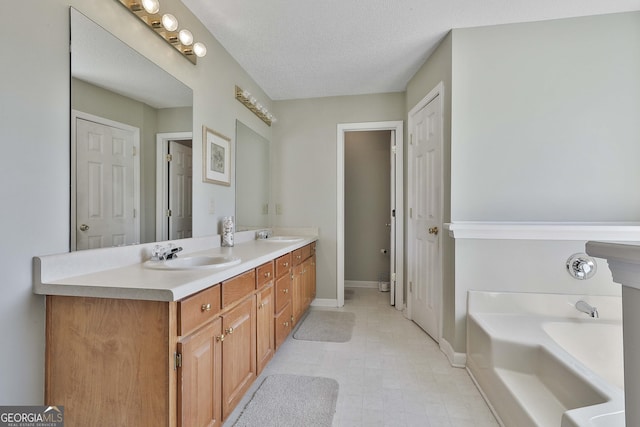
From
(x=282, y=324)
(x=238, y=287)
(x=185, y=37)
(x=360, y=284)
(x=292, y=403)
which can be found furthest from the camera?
(x=360, y=284)

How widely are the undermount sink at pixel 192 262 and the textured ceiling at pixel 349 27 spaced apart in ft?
5.38

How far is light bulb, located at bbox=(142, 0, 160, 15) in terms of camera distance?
4.76 feet

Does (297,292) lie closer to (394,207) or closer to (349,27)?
(394,207)

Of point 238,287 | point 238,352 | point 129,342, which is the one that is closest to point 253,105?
point 238,287

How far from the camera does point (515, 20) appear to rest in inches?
79.3

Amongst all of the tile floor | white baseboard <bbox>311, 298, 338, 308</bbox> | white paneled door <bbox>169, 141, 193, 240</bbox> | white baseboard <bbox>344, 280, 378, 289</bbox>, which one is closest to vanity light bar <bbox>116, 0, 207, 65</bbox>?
white paneled door <bbox>169, 141, 193, 240</bbox>

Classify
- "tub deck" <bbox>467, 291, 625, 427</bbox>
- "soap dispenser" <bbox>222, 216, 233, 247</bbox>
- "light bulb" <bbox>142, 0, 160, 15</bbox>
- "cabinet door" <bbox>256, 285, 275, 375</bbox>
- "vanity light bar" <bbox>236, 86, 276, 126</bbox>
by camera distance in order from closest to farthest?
"tub deck" <bbox>467, 291, 625, 427</bbox>
"light bulb" <bbox>142, 0, 160, 15</bbox>
"cabinet door" <bbox>256, 285, 275, 375</bbox>
"soap dispenser" <bbox>222, 216, 233, 247</bbox>
"vanity light bar" <bbox>236, 86, 276, 126</bbox>

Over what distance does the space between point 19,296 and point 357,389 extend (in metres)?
1.70

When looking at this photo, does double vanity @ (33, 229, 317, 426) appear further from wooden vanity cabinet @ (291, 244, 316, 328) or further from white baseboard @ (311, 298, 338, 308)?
white baseboard @ (311, 298, 338, 308)

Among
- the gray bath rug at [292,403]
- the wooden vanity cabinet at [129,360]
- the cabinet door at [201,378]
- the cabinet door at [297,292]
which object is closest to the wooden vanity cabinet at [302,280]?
the cabinet door at [297,292]

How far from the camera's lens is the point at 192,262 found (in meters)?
1.62

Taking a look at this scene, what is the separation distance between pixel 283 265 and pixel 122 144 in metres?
1.30

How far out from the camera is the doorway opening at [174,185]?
1.64m

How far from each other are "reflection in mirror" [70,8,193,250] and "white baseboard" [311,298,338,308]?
197 centimetres
